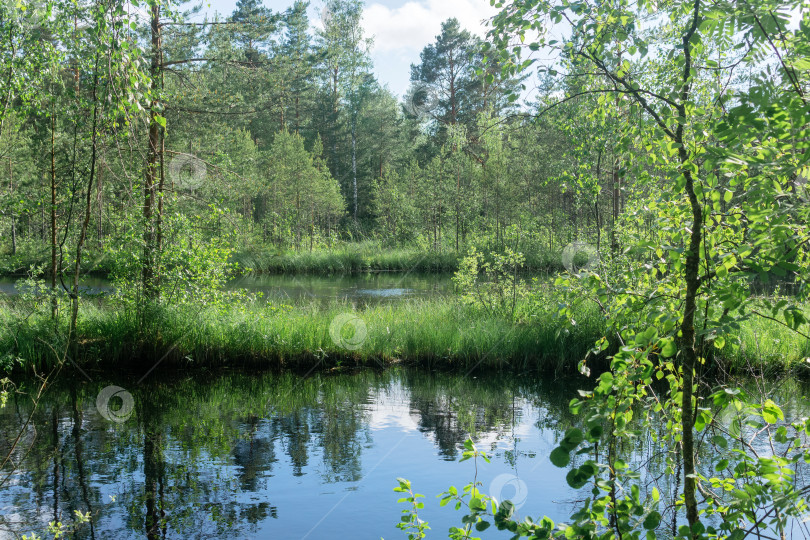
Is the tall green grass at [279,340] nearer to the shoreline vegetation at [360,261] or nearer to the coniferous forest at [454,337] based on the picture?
the coniferous forest at [454,337]

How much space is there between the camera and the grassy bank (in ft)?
31.6

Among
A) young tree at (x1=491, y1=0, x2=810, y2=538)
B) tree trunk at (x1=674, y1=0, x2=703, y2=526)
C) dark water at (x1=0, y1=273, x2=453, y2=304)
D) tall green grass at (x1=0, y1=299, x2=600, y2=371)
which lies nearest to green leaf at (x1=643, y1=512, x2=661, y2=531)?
young tree at (x1=491, y1=0, x2=810, y2=538)

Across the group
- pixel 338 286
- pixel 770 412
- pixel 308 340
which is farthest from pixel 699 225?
pixel 338 286

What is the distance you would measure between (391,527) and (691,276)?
3699 mm

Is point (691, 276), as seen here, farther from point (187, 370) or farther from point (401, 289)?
point (401, 289)

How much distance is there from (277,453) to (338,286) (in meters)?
17.3

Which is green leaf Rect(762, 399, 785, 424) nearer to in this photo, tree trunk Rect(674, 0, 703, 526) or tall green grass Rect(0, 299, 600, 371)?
tree trunk Rect(674, 0, 703, 526)

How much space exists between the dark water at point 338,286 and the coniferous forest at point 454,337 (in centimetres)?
103

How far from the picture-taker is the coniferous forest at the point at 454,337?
2.07m

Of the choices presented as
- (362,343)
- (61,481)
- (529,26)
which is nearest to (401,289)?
(362,343)

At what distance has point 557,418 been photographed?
7840mm

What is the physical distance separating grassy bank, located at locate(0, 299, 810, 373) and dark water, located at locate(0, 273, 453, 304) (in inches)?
253

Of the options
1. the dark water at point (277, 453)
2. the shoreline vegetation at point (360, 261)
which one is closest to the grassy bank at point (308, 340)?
the dark water at point (277, 453)

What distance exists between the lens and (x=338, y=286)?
2378cm
